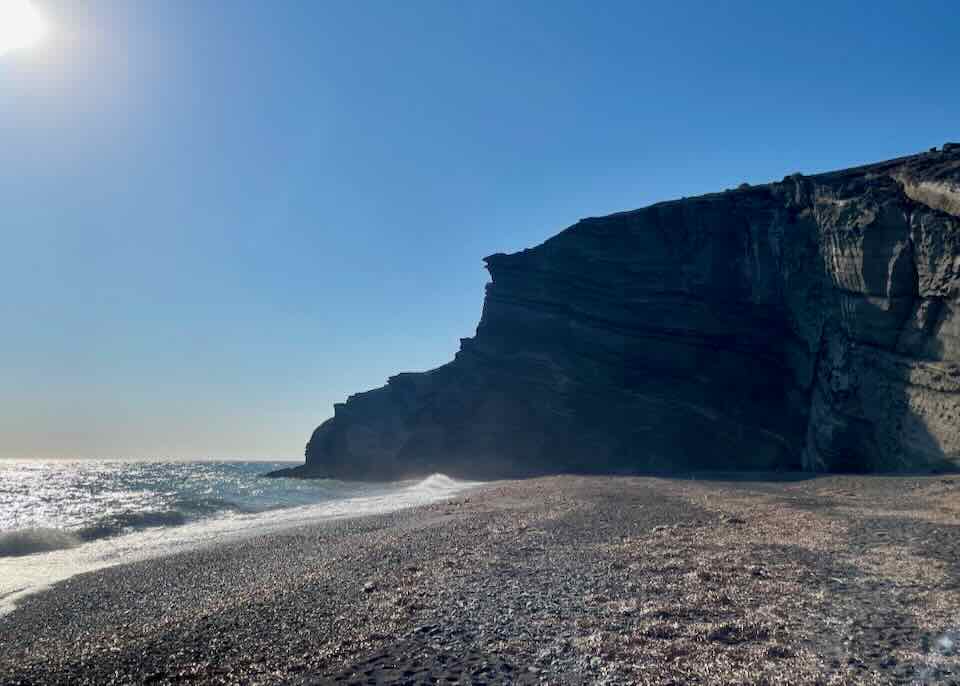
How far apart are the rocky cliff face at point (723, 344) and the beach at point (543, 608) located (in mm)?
17137

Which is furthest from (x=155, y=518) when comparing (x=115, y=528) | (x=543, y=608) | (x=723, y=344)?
(x=723, y=344)

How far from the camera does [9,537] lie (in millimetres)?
25609

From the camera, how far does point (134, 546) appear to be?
80.3ft

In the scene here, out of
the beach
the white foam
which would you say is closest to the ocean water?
the white foam

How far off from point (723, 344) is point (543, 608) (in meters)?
45.8

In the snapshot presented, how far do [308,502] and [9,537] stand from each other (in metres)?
18.3

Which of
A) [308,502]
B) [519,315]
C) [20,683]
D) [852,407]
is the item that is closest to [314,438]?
[519,315]

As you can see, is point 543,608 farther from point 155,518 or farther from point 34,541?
point 155,518

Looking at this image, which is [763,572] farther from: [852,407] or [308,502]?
[308,502]

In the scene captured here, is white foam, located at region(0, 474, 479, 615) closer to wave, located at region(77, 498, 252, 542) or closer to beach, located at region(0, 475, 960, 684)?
wave, located at region(77, 498, 252, 542)

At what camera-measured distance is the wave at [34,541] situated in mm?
24516

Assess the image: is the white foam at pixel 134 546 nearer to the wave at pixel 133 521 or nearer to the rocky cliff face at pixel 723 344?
the wave at pixel 133 521

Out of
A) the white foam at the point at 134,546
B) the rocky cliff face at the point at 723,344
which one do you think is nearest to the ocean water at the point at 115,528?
the white foam at the point at 134,546

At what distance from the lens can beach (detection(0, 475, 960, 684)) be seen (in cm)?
828
